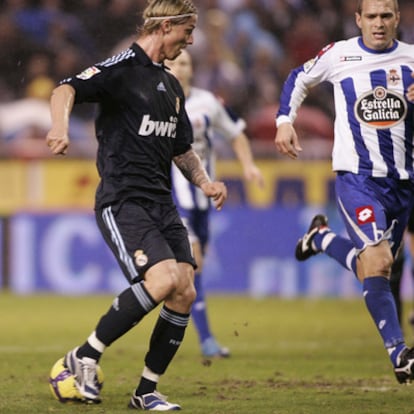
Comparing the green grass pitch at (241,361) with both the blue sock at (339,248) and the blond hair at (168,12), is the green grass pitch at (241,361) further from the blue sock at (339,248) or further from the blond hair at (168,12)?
the blond hair at (168,12)

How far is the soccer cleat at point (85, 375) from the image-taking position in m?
5.80

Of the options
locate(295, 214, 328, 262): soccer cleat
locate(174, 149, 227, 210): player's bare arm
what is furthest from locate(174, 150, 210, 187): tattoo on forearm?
locate(295, 214, 328, 262): soccer cleat

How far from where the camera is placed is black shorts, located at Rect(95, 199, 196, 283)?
5.71m

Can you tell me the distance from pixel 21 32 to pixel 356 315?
6581 mm

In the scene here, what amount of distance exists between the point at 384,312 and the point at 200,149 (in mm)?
3167

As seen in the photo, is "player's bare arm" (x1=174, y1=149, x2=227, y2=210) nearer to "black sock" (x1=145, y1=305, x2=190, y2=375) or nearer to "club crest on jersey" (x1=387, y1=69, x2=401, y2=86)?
"black sock" (x1=145, y1=305, x2=190, y2=375)

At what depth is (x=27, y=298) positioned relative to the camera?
13.1m

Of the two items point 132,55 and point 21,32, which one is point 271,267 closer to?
point 21,32

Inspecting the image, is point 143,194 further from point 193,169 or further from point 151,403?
point 151,403

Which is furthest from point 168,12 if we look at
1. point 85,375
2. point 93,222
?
point 93,222

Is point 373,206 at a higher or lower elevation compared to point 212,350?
higher

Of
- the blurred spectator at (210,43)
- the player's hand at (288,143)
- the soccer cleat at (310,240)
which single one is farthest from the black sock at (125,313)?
the blurred spectator at (210,43)

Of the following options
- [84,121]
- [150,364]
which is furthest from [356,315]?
[150,364]

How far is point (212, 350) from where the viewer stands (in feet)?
28.0
